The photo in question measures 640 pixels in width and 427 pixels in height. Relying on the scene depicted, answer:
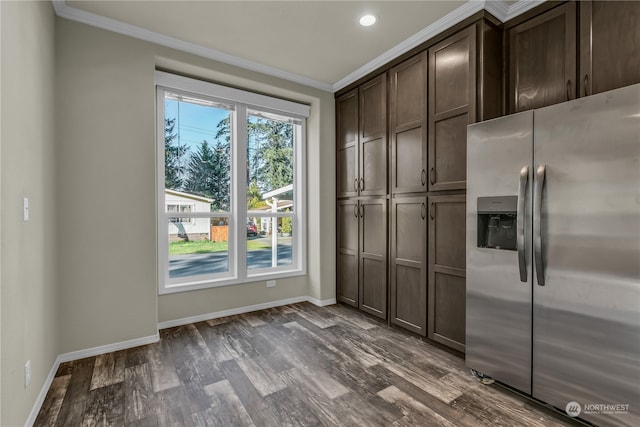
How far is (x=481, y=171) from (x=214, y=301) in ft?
9.60

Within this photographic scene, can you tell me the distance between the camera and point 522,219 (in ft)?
6.20

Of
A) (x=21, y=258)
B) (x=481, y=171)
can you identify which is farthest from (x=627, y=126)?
(x=21, y=258)

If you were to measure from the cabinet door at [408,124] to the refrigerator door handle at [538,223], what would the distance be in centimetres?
103

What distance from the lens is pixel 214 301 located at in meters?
3.47

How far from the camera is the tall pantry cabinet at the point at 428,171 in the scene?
2.49m

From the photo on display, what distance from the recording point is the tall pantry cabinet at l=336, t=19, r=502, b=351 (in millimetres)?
2488

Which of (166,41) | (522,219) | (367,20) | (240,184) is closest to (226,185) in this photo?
(240,184)

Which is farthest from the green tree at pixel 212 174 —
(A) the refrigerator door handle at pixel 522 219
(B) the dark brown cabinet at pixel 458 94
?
(A) the refrigerator door handle at pixel 522 219

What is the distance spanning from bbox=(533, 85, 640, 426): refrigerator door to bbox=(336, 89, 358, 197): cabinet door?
206 cm

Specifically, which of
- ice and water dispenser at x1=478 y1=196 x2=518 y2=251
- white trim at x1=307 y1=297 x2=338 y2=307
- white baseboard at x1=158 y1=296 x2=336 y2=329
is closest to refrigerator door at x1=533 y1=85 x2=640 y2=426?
ice and water dispenser at x1=478 y1=196 x2=518 y2=251

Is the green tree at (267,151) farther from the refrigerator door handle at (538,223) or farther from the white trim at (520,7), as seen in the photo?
the refrigerator door handle at (538,223)

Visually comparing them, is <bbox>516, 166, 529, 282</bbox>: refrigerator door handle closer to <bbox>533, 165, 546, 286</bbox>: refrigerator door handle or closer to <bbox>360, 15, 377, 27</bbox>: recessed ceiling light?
<bbox>533, 165, 546, 286</bbox>: refrigerator door handle

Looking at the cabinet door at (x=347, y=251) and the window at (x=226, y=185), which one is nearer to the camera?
the window at (x=226, y=185)

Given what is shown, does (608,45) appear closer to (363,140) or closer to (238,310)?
(363,140)
